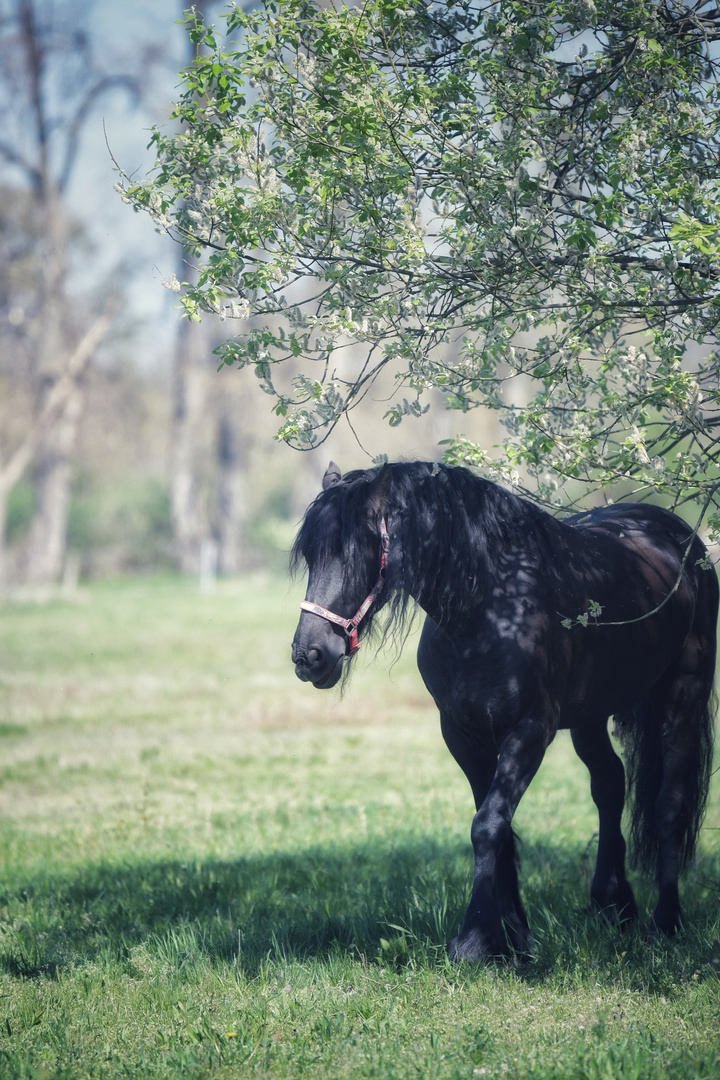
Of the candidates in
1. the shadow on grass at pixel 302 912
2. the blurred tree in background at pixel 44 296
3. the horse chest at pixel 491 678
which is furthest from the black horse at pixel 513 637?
the blurred tree in background at pixel 44 296

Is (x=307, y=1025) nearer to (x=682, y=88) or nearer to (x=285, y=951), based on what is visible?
(x=285, y=951)

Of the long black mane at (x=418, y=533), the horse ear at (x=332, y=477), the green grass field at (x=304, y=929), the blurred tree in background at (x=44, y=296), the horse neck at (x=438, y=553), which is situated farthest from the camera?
the blurred tree in background at (x=44, y=296)

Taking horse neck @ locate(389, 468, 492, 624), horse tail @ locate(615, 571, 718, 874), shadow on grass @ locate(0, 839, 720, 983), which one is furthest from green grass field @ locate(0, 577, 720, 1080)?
horse neck @ locate(389, 468, 492, 624)

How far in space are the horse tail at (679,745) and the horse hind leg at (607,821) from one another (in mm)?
100

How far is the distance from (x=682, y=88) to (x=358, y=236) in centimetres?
144

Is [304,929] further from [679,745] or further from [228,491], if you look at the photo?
[228,491]

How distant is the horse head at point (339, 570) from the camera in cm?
371

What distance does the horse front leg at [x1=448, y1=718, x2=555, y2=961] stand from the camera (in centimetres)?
396

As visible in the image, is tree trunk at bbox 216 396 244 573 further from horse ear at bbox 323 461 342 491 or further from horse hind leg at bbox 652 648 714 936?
horse ear at bbox 323 461 342 491

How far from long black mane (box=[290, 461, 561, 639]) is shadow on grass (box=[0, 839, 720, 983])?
1.52 metres

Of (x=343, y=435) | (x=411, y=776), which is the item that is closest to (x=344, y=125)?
(x=411, y=776)

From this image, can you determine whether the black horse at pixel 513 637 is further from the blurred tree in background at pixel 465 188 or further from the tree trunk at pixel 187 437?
the tree trunk at pixel 187 437

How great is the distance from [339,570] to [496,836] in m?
1.25

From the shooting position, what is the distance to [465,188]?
12.7ft
